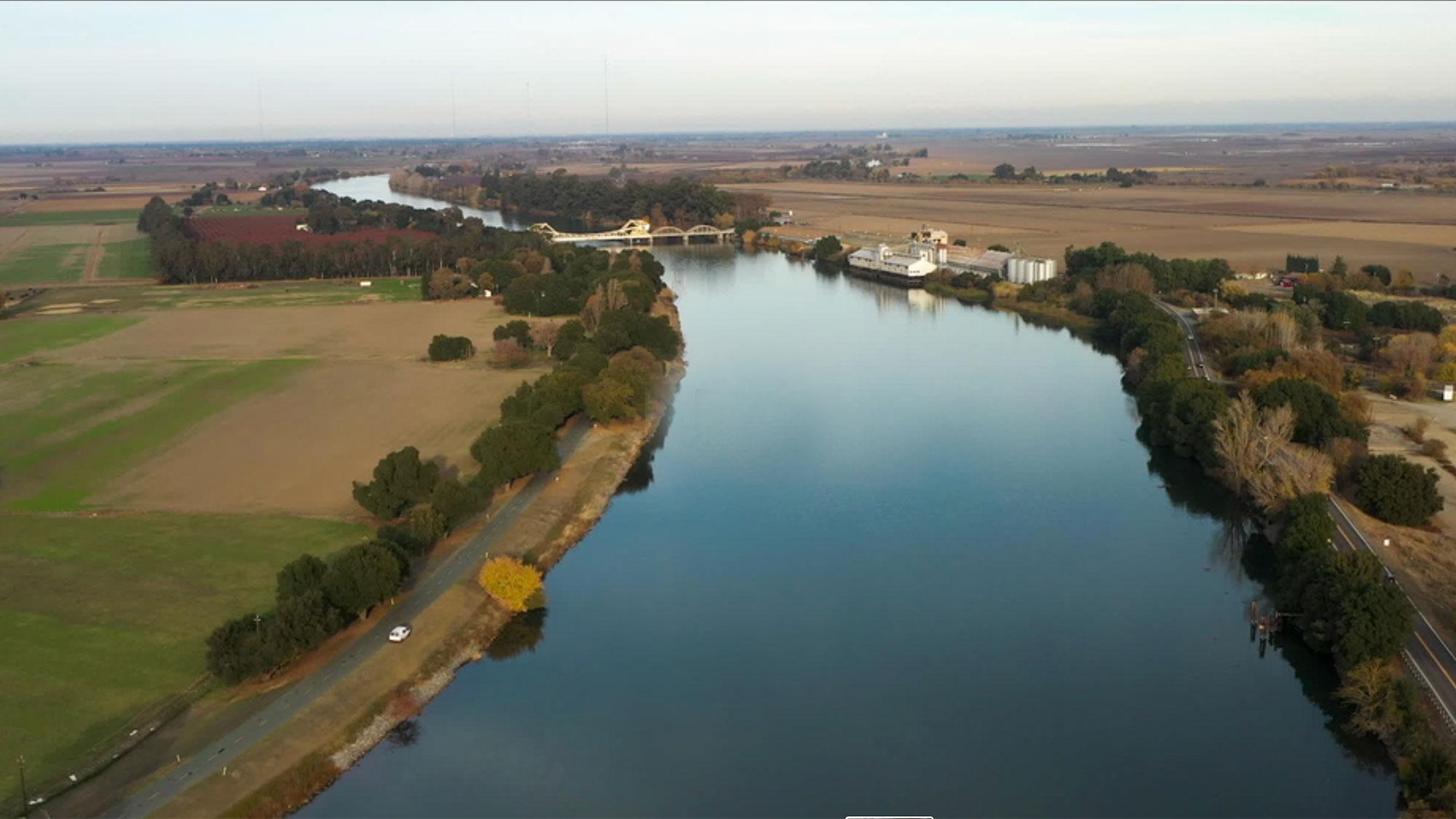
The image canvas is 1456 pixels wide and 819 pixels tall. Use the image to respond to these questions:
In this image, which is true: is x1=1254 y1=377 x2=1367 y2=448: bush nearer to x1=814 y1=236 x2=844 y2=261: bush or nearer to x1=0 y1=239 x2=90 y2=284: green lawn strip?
x1=814 y1=236 x2=844 y2=261: bush

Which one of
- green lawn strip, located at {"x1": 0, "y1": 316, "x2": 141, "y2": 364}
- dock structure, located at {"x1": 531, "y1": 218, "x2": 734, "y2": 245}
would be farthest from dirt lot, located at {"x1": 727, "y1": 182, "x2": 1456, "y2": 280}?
green lawn strip, located at {"x1": 0, "y1": 316, "x2": 141, "y2": 364}

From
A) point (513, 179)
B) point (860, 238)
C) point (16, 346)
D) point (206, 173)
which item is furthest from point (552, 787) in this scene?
point (206, 173)

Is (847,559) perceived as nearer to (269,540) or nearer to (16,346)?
(269,540)

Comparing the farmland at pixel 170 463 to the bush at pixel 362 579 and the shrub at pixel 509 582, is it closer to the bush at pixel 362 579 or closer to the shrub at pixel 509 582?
the bush at pixel 362 579

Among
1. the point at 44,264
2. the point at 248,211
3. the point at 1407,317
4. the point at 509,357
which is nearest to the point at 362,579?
the point at 509,357

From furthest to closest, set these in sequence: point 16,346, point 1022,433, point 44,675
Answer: point 16,346 → point 1022,433 → point 44,675

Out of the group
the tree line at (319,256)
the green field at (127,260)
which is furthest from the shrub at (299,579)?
the green field at (127,260)

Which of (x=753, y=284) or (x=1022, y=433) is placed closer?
(x=1022, y=433)
